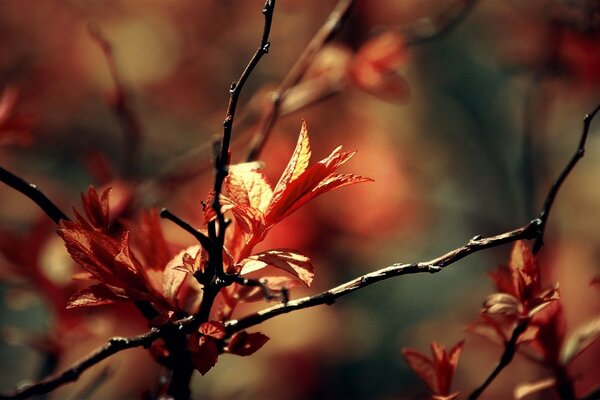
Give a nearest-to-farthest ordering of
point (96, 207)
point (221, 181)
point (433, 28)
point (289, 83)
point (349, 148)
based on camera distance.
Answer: point (221, 181)
point (96, 207)
point (289, 83)
point (433, 28)
point (349, 148)

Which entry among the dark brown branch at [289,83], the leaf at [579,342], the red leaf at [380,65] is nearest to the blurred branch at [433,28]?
the red leaf at [380,65]

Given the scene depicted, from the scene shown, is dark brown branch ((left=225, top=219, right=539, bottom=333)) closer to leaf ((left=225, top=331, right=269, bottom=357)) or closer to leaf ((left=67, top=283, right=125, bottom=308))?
leaf ((left=225, top=331, right=269, bottom=357))

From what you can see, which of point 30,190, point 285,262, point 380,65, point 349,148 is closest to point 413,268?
point 285,262

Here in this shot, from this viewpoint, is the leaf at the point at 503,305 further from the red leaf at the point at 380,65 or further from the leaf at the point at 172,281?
the red leaf at the point at 380,65

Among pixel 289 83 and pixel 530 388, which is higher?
pixel 289 83

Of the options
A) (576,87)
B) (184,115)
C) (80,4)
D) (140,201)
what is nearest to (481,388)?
(140,201)

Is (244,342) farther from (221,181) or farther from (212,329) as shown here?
(221,181)
